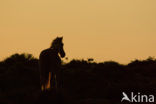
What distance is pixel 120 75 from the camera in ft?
84.9

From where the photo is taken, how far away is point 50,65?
15797 mm

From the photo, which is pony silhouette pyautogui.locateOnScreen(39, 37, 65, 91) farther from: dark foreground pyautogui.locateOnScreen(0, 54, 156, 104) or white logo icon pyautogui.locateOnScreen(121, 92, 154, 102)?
white logo icon pyautogui.locateOnScreen(121, 92, 154, 102)

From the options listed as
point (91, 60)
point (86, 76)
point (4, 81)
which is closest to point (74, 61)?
point (91, 60)

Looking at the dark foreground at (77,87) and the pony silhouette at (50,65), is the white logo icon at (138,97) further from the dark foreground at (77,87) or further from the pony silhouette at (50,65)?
the pony silhouette at (50,65)

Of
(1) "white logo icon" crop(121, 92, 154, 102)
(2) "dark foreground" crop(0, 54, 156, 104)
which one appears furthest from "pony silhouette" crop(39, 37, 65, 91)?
(1) "white logo icon" crop(121, 92, 154, 102)

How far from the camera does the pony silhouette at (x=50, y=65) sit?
15.7 m

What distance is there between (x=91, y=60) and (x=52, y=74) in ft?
69.7

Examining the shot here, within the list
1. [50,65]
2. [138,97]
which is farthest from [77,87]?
[50,65]

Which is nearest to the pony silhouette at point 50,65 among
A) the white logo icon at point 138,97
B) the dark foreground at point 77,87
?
the dark foreground at point 77,87

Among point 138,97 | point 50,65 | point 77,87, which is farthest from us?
point 77,87

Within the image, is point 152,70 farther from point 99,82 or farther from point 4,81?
point 4,81

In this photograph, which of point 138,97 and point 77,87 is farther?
point 77,87

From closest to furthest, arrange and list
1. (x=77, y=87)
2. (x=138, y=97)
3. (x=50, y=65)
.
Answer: (x=50, y=65) → (x=138, y=97) → (x=77, y=87)

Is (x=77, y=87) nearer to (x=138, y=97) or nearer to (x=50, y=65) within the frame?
(x=138, y=97)
